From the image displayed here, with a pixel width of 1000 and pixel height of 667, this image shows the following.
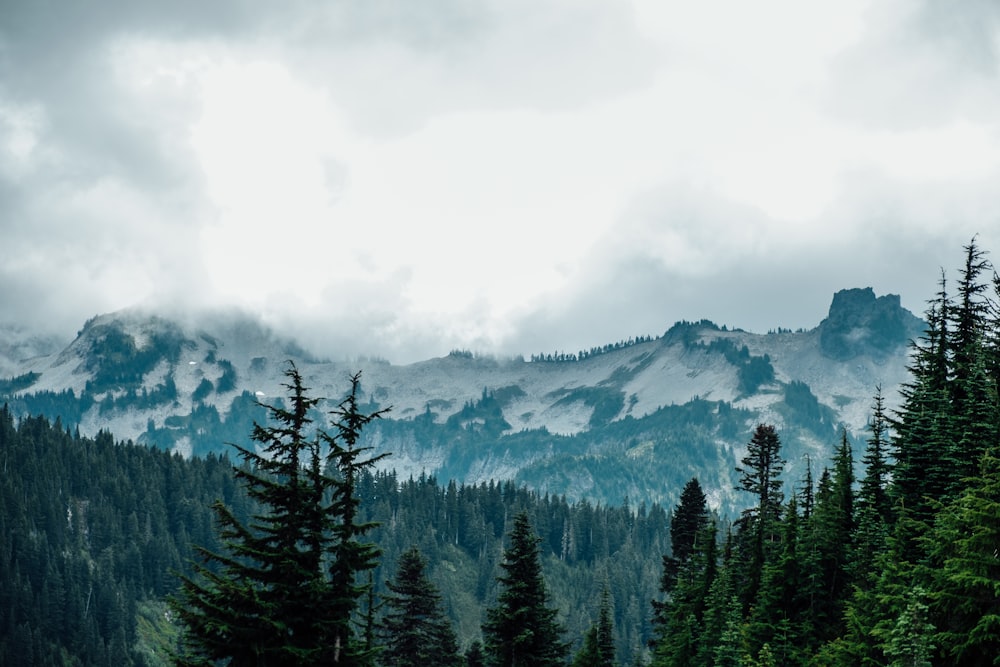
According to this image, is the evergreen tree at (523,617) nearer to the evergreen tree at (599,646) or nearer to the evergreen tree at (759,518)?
the evergreen tree at (599,646)

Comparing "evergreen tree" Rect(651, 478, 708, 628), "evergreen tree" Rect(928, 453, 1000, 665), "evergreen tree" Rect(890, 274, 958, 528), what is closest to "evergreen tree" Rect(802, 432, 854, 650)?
"evergreen tree" Rect(890, 274, 958, 528)

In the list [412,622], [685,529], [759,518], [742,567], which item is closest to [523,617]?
[412,622]

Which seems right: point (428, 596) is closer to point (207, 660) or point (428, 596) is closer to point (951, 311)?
point (207, 660)

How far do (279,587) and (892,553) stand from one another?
2658 centimetres

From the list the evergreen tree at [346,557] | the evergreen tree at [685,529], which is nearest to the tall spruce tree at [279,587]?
the evergreen tree at [346,557]

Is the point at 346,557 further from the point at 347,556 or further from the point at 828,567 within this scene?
the point at 828,567

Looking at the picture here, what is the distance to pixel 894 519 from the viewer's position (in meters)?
51.8

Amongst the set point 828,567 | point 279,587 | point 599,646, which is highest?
point 279,587

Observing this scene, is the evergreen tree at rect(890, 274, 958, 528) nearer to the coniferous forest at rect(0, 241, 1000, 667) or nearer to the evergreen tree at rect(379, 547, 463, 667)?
the coniferous forest at rect(0, 241, 1000, 667)

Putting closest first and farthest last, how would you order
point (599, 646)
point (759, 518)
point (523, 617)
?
1. point (523, 617)
2. point (599, 646)
3. point (759, 518)

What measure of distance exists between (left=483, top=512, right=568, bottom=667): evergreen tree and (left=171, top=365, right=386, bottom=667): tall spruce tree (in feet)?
57.6

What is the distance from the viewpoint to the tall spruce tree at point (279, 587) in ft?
92.7

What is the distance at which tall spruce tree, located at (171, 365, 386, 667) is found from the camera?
28250 mm

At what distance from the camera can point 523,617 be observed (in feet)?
156
